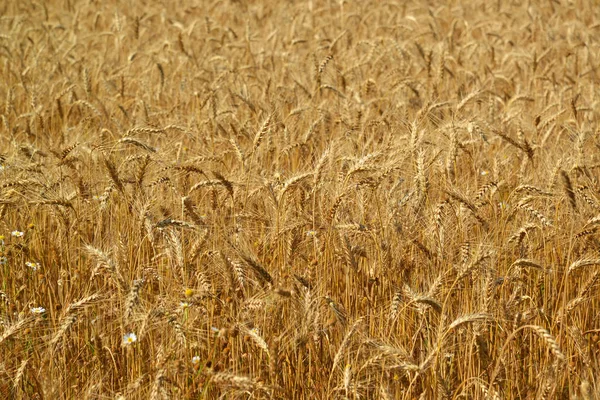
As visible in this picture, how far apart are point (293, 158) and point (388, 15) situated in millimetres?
6014

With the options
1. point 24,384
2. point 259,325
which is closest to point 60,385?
point 24,384

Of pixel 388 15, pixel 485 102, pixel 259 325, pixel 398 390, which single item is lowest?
pixel 398 390

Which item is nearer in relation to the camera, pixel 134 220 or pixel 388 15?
pixel 134 220

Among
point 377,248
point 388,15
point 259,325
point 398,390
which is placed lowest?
point 398,390

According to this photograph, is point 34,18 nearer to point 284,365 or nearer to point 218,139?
point 218,139

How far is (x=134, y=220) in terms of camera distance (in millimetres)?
3271

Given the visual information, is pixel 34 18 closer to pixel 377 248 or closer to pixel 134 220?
pixel 134 220

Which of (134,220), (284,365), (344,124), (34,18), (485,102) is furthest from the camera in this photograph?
(34,18)

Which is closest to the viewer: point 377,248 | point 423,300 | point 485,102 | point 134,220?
point 423,300

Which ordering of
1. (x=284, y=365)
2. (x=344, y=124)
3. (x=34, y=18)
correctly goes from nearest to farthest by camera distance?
(x=284, y=365) < (x=344, y=124) < (x=34, y=18)

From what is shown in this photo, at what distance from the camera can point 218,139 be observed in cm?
442

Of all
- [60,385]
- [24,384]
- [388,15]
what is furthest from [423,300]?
[388,15]

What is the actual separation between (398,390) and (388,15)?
320 inches

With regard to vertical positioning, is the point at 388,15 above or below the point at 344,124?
above
